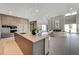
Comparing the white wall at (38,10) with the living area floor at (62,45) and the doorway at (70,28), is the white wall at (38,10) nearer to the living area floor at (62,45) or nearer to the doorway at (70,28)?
the doorway at (70,28)

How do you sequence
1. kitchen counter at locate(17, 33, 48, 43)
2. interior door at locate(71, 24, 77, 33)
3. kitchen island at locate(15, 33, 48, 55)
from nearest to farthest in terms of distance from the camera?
kitchen island at locate(15, 33, 48, 55), kitchen counter at locate(17, 33, 48, 43), interior door at locate(71, 24, 77, 33)

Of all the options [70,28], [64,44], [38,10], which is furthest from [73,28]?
[38,10]

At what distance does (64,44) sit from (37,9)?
1.15 meters

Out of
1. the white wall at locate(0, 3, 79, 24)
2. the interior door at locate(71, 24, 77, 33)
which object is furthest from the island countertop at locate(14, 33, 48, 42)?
the interior door at locate(71, 24, 77, 33)

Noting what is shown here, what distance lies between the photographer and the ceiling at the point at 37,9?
241 cm

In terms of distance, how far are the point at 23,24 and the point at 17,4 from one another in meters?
0.57

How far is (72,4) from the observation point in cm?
236

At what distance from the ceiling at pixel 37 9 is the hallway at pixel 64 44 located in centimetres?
60

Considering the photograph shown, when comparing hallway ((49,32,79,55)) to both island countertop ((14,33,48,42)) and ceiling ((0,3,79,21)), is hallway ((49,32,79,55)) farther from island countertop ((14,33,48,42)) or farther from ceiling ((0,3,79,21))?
ceiling ((0,3,79,21))

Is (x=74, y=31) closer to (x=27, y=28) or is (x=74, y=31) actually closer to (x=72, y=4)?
(x=72, y=4)

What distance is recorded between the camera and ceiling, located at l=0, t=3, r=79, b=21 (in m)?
2.41

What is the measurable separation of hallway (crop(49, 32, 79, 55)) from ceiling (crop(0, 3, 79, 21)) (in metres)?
0.60

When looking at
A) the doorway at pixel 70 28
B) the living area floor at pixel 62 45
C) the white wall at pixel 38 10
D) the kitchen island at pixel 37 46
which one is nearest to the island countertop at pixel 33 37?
the kitchen island at pixel 37 46
